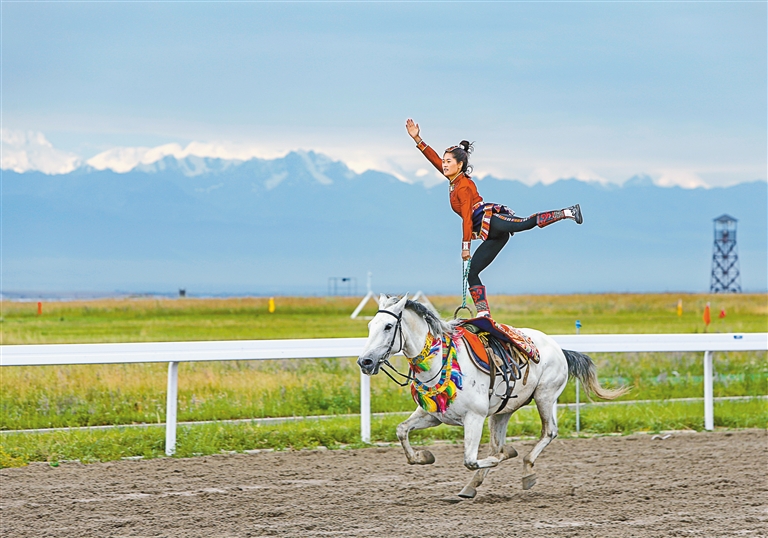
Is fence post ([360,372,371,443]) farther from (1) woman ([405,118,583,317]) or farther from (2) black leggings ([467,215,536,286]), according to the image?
(2) black leggings ([467,215,536,286])

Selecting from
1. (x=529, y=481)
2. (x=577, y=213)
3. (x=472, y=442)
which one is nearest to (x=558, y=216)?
(x=577, y=213)

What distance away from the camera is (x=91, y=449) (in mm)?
10938

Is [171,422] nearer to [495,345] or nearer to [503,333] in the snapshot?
[495,345]

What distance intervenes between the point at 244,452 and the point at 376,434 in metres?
1.70

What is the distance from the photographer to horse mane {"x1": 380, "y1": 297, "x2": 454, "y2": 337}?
7973 millimetres

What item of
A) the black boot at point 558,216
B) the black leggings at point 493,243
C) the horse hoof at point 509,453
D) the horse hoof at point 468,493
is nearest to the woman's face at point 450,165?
the black leggings at point 493,243

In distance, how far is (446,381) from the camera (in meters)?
8.08

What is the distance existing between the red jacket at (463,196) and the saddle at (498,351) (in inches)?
32.8

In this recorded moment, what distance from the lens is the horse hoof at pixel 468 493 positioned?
8.51 m

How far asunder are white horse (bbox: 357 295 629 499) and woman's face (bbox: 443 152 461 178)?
3.89ft

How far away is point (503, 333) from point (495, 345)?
140 millimetres

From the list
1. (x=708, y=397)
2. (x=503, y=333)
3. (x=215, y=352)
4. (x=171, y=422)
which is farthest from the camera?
(x=708, y=397)

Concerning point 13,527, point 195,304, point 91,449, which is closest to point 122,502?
point 13,527

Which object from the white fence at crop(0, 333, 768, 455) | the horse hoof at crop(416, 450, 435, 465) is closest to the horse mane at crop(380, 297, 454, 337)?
the horse hoof at crop(416, 450, 435, 465)
